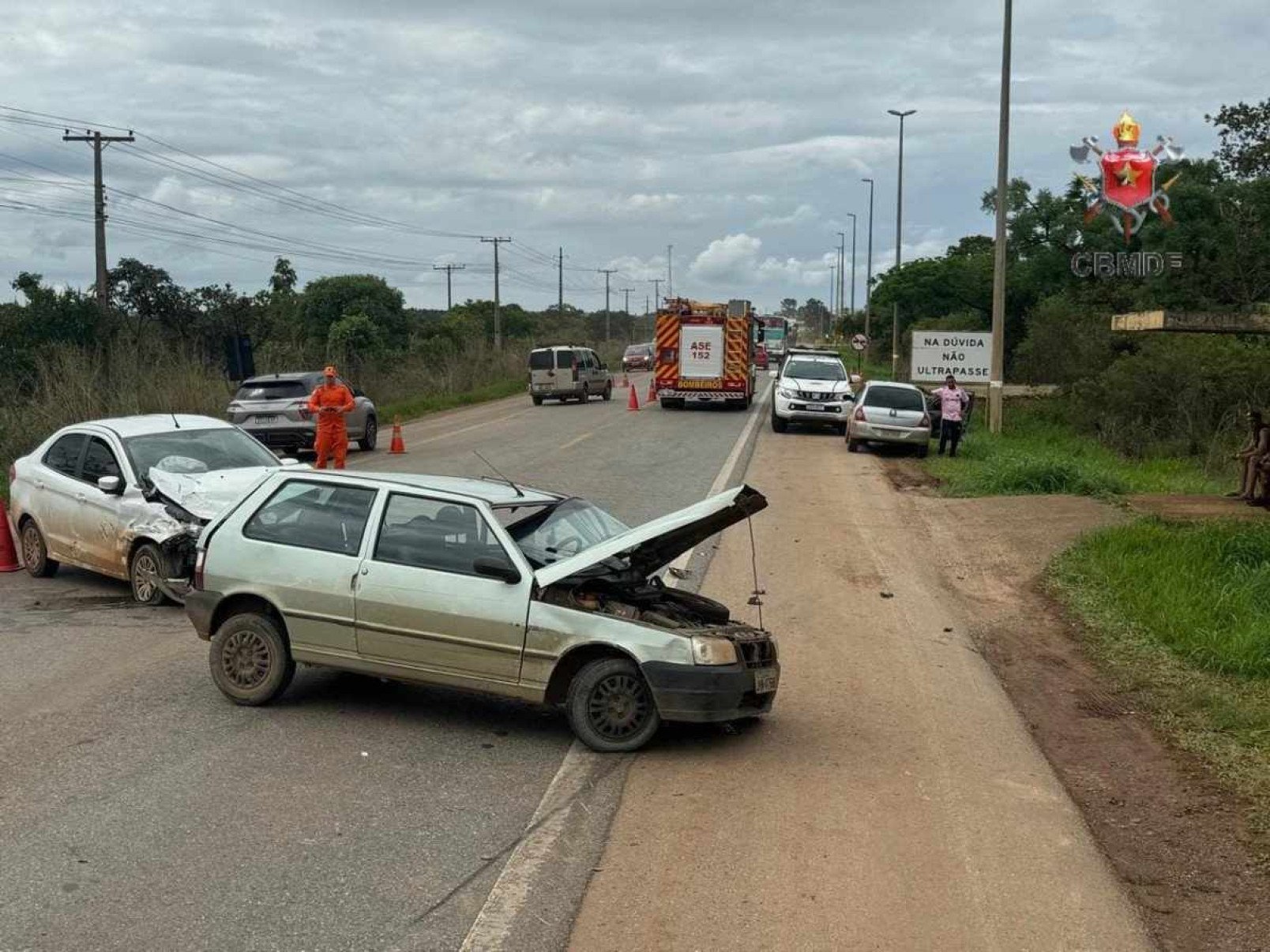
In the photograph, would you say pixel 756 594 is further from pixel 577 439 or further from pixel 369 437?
pixel 577 439

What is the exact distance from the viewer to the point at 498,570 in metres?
7.15

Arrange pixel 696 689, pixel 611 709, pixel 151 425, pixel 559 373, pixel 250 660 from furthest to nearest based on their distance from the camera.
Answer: pixel 559 373, pixel 151 425, pixel 250 660, pixel 611 709, pixel 696 689

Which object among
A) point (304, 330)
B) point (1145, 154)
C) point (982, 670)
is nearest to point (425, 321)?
point (304, 330)

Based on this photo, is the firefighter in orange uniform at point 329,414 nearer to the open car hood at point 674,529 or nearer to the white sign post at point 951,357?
the open car hood at point 674,529

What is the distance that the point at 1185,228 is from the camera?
40.2 metres

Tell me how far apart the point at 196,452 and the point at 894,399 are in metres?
17.1

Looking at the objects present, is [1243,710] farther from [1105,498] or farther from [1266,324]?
[1105,498]

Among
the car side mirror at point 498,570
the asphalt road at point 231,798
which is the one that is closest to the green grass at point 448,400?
the asphalt road at point 231,798

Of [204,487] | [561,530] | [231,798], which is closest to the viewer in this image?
[231,798]

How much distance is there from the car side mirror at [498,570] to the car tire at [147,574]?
4.78 meters

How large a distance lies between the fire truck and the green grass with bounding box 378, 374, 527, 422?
7.59 m

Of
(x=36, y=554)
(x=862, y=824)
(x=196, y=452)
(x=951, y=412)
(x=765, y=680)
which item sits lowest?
(x=862, y=824)

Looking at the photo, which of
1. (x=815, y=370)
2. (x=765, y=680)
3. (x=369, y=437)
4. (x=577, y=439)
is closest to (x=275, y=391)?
(x=369, y=437)

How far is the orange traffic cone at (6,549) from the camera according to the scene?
13.0 metres
